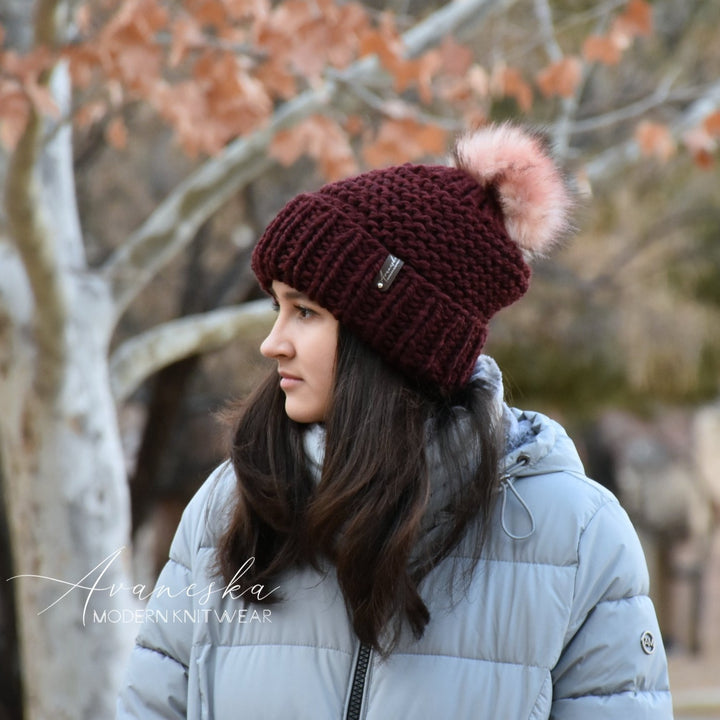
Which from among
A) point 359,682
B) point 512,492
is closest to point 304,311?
point 512,492

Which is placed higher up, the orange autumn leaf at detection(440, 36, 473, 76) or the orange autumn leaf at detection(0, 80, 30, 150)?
the orange autumn leaf at detection(440, 36, 473, 76)

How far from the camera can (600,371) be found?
8.80 metres

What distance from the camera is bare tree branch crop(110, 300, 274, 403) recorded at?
4270 mm

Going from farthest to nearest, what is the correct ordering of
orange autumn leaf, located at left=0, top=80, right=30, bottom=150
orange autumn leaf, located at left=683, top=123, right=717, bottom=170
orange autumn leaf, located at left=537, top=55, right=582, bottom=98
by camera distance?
orange autumn leaf, located at left=683, top=123, right=717, bottom=170
orange autumn leaf, located at left=537, top=55, right=582, bottom=98
orange autumn leaf, located at left=0, top=80, right=30, bottom=150

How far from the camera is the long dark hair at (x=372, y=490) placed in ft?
5.77

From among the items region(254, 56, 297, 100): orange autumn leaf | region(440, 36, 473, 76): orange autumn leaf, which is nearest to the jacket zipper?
region(440, 36, 473, 76): orange autumn leaf

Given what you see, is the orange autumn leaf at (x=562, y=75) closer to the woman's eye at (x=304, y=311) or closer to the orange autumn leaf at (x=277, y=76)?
the orange autumn leaf at (x=277, y=76)

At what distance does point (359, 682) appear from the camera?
5.79ft

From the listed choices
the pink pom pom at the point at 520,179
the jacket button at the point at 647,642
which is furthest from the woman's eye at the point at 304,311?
the jacket button at the point at 647,642

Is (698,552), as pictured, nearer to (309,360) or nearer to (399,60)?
(399,60)

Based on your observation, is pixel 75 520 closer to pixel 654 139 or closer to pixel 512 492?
pixel 512 492

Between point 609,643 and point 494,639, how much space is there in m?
0.19

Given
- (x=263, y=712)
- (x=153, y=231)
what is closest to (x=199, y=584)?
(x=263, y=712)

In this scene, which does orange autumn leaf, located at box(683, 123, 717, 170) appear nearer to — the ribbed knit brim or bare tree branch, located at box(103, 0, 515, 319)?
bare tree branch, located at box(103, 0, 515, 319)
